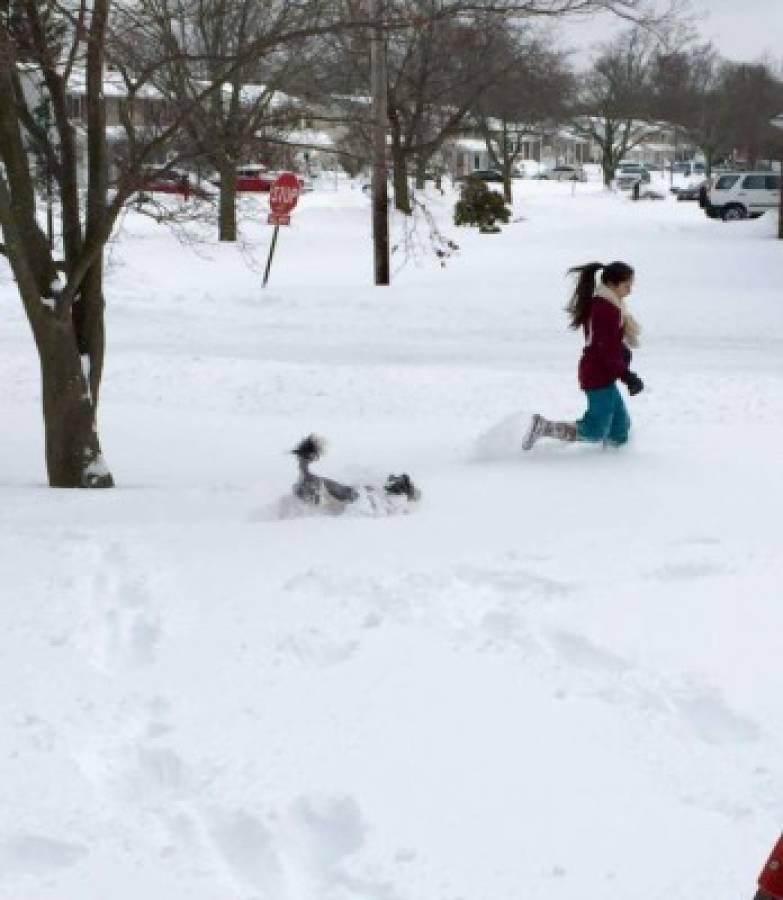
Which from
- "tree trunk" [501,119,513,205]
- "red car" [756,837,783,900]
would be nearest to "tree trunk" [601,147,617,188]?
"tree trunk" [501,119,513,205]

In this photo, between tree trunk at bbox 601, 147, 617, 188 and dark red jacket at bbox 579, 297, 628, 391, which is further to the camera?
tree trunk at bbox 601, 147, 617, 188

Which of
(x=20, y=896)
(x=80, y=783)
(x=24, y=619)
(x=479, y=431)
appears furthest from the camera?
(x=479, y=431)

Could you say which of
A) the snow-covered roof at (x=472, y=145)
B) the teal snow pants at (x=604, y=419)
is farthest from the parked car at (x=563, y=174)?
the teal snow pants at (x=604, y=419)

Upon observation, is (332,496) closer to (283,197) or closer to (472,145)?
A: (283,197)

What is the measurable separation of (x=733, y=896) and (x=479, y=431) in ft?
23.3

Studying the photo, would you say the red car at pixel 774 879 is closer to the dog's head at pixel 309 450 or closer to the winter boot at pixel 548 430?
the dog's head at pixel 309 450

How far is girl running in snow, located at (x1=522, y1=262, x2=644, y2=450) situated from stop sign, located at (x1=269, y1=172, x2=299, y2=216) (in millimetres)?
13222

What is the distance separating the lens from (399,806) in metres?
3.60

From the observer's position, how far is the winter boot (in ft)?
26.7

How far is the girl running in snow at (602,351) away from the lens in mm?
7828

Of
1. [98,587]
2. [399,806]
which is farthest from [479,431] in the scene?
[399,806]

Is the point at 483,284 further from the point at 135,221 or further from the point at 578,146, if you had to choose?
the point at 578,146

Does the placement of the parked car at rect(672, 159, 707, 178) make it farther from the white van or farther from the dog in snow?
the dog in snow

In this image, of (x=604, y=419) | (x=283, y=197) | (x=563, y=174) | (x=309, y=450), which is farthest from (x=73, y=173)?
(x=563, y=174)
